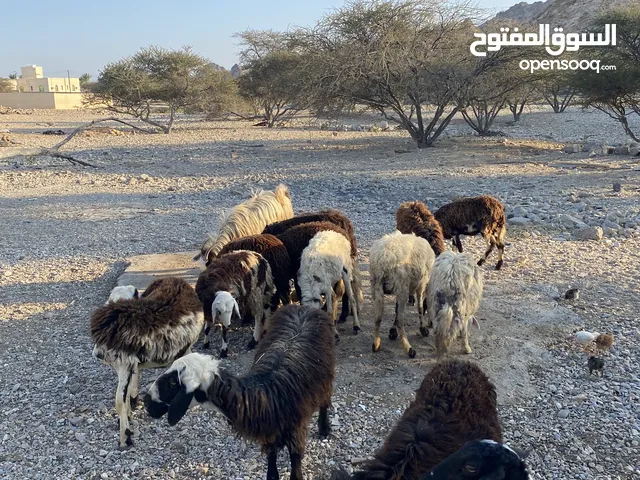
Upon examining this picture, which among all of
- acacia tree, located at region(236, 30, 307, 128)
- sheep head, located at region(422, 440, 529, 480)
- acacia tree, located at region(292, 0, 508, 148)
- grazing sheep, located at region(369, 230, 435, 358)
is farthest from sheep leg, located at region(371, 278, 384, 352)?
acacia tree, located at region(236, 30, 307, 128)

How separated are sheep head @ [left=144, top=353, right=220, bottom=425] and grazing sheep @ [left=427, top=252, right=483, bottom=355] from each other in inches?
106

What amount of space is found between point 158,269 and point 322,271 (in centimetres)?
351

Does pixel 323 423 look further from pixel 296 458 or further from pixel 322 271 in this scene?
pixel 322 271

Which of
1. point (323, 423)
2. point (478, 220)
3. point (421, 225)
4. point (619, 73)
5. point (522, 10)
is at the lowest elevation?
point (323, 423)

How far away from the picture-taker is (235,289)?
5914mm

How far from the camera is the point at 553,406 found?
15.9 ft

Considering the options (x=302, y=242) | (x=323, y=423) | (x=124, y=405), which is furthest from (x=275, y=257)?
(x=124, y=405)

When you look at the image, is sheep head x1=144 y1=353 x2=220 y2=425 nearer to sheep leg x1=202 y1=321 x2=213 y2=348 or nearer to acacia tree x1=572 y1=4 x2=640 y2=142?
sheep leg x1=202 y1=321 x2=213 y2=348

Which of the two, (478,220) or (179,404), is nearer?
(179,404)

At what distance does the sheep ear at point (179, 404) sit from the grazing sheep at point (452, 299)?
2.88 metres

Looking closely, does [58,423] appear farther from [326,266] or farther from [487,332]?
[487,332]

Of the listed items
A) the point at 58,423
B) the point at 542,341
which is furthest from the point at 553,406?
the point at 58,423

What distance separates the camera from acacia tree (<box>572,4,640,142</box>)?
2072 cm

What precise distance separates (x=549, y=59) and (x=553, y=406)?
21.2 metres
